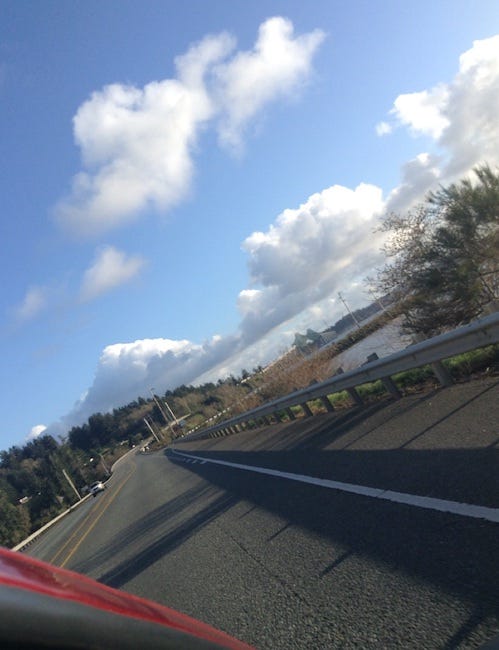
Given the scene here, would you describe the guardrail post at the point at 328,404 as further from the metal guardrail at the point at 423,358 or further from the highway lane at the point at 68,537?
the highway lane at the point at 68,537

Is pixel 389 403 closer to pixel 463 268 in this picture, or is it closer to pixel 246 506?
pixel 246 506

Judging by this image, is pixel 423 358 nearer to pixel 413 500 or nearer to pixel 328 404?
pixel 413 500

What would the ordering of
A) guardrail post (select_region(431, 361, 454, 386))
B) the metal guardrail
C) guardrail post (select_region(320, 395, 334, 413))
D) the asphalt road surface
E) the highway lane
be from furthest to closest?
1. the highway lane
2. guardrail post (select_region(320, 395, 334, 413))
3. guardrail post (select_region(431, 361, 454, 386))
4. the metal guardrail
5. the asphalt road surface

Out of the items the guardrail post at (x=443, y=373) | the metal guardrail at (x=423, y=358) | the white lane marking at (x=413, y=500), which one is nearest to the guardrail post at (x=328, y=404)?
the metal guardrail at (x=423, y=358)

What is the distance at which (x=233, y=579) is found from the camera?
5531 mm

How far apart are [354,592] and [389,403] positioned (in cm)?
704

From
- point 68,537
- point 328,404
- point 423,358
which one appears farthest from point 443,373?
point 68,537

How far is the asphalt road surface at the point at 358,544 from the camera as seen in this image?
11.1ft

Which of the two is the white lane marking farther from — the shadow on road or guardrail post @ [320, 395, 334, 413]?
guardrail post @ [320, 395, 334, 413]

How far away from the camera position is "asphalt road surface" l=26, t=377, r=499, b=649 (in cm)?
337

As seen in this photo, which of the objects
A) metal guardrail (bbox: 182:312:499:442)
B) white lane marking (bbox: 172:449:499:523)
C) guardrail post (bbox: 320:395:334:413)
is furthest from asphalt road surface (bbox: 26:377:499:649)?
guardrail post (bbox: 320:395:334:413)

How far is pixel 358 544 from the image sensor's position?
4.75 meters

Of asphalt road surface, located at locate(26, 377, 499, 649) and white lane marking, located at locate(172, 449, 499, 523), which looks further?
white lane marking, located at locate(172, 449, 499, 523)

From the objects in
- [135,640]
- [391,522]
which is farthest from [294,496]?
[135,640]
